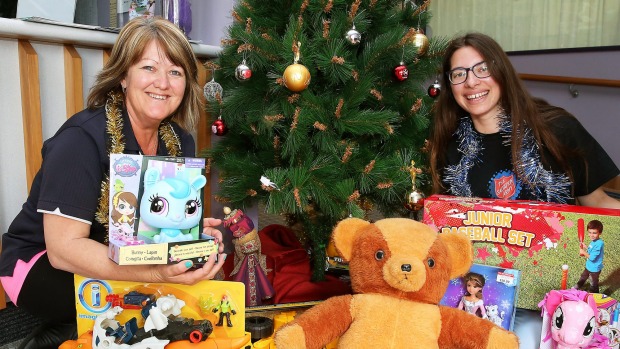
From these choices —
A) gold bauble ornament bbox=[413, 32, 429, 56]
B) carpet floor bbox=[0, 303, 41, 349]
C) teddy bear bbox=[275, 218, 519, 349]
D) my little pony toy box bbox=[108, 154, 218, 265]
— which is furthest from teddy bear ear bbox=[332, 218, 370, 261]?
carpet floor bbox=[0, 303, 41, 349]

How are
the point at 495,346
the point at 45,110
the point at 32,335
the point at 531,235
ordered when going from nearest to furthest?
the point at 495,346 < the point at 531,235 < the point at 32,335 < the point at 45,110

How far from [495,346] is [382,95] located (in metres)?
0.79

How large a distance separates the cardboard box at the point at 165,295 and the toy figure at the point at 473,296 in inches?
20.4

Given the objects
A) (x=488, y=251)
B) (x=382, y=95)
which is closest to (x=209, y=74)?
(x=382, y=95)

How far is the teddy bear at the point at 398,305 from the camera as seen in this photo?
2.95 feet

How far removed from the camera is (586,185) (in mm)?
1380

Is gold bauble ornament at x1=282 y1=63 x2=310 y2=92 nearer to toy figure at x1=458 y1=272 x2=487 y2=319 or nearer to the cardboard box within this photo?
the cardboard box

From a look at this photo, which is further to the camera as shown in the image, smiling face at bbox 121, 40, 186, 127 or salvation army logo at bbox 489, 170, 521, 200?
salvation army logo at bbox 489, 170, 521, 200

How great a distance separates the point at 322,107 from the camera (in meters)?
1.33

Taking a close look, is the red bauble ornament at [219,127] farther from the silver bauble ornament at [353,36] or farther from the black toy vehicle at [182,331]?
the black toy vehicle at [182,331]

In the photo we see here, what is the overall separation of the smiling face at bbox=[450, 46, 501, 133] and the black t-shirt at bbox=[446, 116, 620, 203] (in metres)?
0.07

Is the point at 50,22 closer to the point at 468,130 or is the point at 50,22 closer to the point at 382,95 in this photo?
the point at 382,95

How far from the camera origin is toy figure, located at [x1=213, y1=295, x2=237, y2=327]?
3.31 ft

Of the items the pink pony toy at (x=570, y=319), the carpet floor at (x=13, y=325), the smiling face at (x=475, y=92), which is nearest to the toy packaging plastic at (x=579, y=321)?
the pink pony toy at (x=570, y=319)
